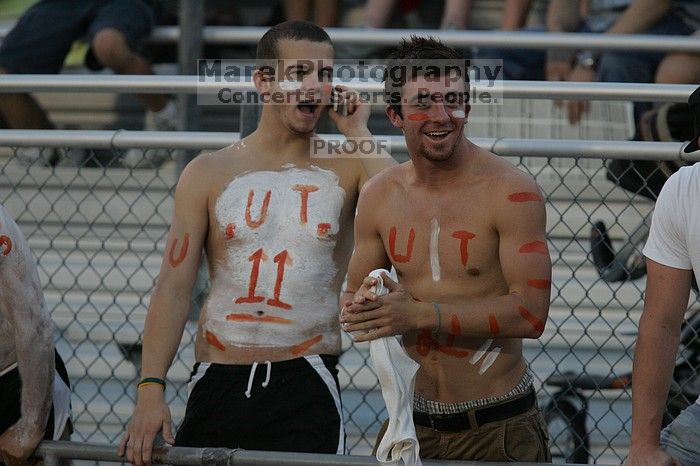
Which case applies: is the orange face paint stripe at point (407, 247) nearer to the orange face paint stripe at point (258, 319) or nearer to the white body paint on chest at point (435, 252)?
the white body paint on chest at point (435, 252)

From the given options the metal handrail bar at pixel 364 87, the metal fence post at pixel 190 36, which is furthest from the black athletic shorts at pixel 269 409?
the metal fence post at pixel 190 36

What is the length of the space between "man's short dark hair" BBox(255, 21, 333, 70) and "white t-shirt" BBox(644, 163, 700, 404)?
1.37 metres

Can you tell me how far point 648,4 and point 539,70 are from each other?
0.78 meters

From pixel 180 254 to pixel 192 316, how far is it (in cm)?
101

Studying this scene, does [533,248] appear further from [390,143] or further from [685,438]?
[390,143]

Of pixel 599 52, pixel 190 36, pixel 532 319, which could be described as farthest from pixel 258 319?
pixel 599 52

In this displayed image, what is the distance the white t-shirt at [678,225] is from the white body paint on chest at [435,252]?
0.64m

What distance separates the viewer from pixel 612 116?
21.2 ft

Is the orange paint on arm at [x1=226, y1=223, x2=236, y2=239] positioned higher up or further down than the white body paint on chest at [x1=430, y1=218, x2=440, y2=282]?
further down

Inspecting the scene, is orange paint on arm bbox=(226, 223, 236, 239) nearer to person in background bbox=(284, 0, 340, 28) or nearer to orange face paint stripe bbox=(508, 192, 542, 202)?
orange face paint stripe bbox=(508, 192, 542, 202)

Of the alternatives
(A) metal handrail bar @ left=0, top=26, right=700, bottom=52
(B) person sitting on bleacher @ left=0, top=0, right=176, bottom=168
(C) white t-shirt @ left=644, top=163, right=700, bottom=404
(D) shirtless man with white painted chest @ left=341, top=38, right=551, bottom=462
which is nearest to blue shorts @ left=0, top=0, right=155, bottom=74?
(B) person sitting on bleacher @ left=0, top=0, right=176, bottom=168

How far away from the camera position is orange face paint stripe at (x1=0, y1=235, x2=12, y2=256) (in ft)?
11.3

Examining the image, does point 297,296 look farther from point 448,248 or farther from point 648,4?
point 648,4

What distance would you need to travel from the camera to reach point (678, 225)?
310 centimetres
